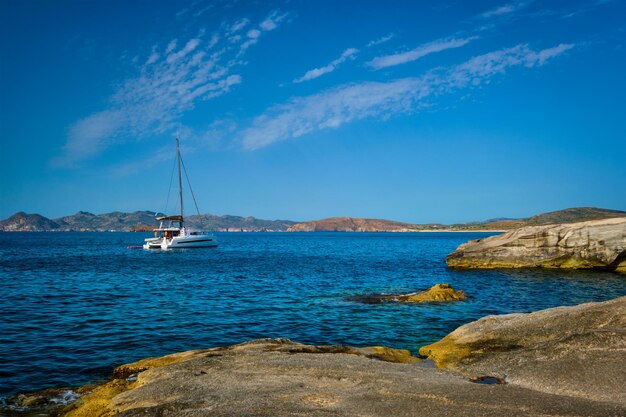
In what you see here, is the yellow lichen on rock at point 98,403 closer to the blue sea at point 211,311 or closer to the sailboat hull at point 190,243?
the blue sea at point 211,311

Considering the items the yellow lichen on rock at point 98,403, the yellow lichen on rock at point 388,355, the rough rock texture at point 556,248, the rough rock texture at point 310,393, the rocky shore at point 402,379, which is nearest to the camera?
the rough rock texture at point 310,393

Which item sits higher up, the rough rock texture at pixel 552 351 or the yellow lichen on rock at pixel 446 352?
the rough rock texture at pixel 552 351

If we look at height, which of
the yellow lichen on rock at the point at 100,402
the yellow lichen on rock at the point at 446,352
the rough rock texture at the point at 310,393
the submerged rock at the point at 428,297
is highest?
the rough rock texture at the point at 310,393

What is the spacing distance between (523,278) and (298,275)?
2299 cm

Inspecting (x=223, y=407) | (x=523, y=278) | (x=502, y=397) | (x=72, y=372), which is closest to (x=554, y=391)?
(x=502, y=397)

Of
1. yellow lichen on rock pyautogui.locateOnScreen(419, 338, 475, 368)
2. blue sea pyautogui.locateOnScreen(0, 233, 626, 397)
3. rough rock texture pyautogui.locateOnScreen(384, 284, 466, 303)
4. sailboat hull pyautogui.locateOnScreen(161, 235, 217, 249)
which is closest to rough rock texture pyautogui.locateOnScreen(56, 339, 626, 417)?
yellow lichen on rock pyautogui.locateOnScreen(419, 338, 475, 368)

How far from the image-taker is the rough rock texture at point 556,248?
4422cm

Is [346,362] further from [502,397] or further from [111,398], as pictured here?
[111,398]

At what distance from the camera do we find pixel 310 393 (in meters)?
9.13

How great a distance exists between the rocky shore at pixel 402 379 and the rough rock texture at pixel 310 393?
0.02m

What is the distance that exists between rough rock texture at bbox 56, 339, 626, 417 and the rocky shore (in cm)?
2

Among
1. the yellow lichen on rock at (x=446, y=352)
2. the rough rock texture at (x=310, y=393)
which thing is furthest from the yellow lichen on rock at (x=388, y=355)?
the rough rock texture at (x=310, y=393)

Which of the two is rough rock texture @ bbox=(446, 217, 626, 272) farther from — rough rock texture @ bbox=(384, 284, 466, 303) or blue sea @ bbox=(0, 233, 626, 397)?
rough rock texture @ bbox=(384, 284, 466, 303)

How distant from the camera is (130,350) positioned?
16984 mm
